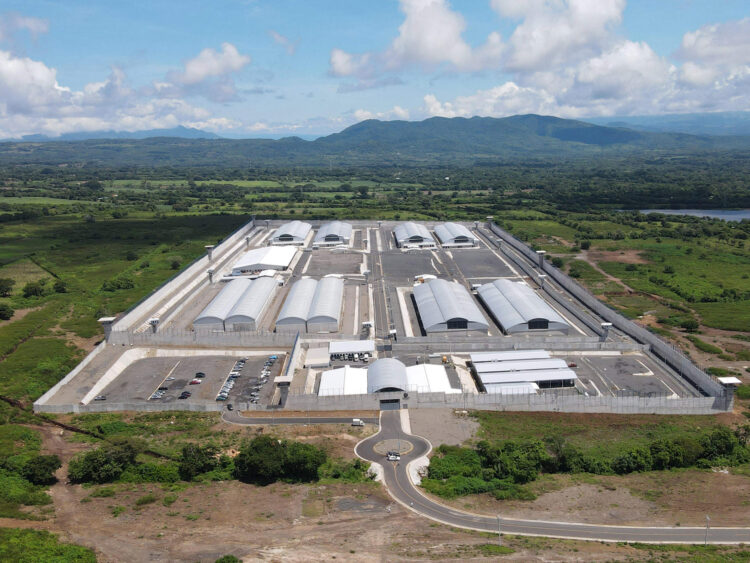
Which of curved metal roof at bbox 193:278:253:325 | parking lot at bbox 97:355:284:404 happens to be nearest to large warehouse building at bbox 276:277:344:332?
parking lot at bbox 97:355:284:404

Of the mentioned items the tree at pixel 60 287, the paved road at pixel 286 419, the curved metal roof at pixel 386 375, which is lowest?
the paved road at pixel 286 419

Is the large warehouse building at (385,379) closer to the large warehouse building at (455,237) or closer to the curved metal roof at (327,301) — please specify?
the curved metal roof at (327,301)

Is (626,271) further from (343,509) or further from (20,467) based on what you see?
(20,467)

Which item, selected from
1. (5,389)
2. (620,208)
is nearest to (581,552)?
(5,389)

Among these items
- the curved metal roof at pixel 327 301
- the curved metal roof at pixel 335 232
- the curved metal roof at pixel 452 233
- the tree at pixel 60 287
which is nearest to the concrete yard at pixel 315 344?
the curved metal roof at pixel 327 301

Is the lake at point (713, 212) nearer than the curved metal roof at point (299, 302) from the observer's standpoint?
No

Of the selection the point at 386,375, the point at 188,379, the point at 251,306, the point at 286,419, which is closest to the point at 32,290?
the point at 251,306
